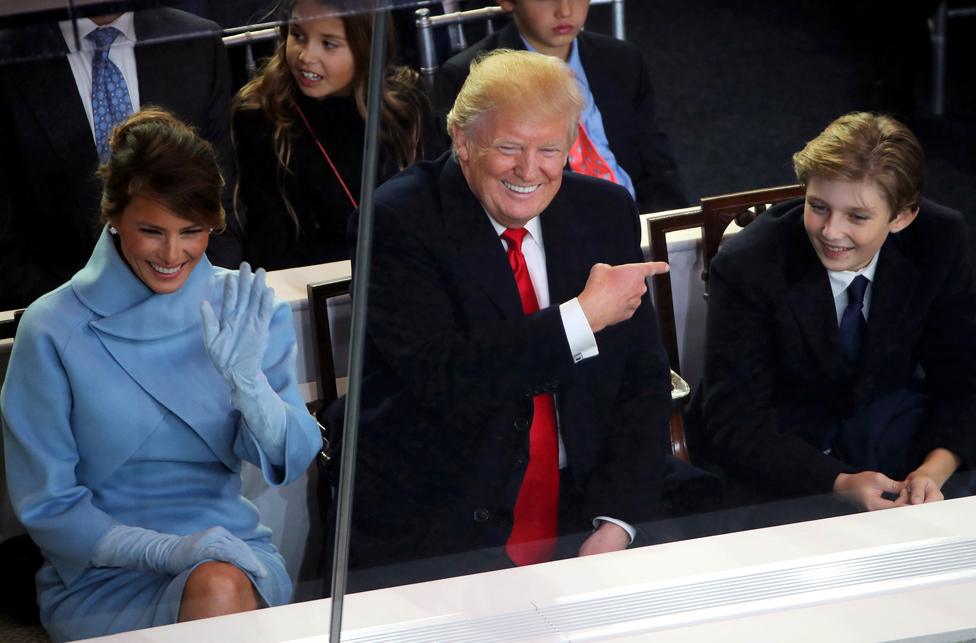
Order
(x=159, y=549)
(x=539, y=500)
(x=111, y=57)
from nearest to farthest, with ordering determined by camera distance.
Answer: (x=111, y=57)
(x=159, y=549)
(x=539, y=500)

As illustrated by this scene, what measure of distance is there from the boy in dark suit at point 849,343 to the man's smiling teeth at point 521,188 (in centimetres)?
24

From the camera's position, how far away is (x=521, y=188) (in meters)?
1.15

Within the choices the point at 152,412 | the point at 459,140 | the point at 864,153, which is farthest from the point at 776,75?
the point at 152,412

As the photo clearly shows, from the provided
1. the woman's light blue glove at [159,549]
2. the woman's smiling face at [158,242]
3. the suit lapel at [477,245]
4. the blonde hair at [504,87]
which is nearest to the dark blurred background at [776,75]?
the blonde hair at [504,87]

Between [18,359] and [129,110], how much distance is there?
0.80 feet

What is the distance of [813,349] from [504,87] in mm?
476

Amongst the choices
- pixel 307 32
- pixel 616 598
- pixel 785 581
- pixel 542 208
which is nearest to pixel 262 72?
pixel 307 32

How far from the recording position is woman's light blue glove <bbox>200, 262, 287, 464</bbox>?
108 centimetres

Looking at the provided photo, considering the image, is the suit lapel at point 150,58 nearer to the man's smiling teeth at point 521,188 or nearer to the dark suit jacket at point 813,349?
the man's smiling teeth at point 521,188

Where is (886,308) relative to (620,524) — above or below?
above

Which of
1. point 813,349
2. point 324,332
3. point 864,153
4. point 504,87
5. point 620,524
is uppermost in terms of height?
point 504,87

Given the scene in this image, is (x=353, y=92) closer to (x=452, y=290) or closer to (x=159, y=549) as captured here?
(x=452, y=290)

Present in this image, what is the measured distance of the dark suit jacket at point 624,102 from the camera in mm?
1098

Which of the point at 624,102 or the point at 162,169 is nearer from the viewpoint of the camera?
the point at 162,169
